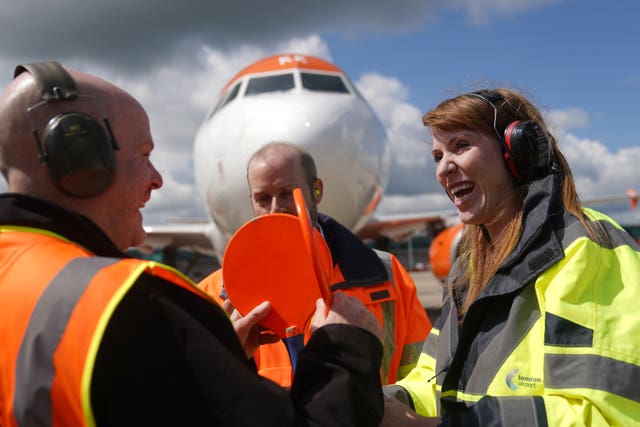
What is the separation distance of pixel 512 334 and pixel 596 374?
0.24 m

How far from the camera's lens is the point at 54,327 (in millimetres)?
904


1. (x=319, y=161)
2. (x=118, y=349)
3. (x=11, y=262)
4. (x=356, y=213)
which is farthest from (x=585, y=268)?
(x=356, y=213)

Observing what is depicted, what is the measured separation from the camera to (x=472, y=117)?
1817mm

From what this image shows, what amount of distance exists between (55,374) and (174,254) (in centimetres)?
1332

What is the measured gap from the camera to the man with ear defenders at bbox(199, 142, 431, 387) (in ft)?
8.34

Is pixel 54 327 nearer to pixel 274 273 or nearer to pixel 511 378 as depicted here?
pixel 274 273

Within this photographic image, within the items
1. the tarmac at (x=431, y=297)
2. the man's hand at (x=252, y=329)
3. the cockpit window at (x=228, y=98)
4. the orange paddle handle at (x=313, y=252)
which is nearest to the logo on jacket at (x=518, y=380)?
the orange paddle handle at (x=313, y=252)

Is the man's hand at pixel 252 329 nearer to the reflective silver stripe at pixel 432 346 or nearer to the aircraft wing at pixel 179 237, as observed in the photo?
the reflective silver stripe at pixel 432 346

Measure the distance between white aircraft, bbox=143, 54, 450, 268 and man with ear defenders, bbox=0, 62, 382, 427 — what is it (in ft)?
16.4

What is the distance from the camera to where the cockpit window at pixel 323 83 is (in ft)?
25.3

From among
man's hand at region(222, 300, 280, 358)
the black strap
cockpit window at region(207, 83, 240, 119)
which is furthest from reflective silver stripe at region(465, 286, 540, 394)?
cockpit window at region(207, 83, 240, 119)

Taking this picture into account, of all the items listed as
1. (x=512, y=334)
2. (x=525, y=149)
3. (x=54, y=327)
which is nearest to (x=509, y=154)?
(x=525, y=149)

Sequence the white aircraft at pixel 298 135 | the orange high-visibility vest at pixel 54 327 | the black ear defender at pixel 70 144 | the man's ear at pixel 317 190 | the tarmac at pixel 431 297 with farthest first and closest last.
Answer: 1. the tarmac at pixel 431 297
2. the white aircraft at pixel 298 135
3. the man's ear at pixel 317 190
4. the black ear defender at pixel 70 144
5. the orange high-visibility vest at pixel 54 327

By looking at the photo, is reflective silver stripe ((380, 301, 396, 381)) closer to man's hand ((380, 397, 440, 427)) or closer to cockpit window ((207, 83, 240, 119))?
man's hand ((380, 397, 440, 427))
